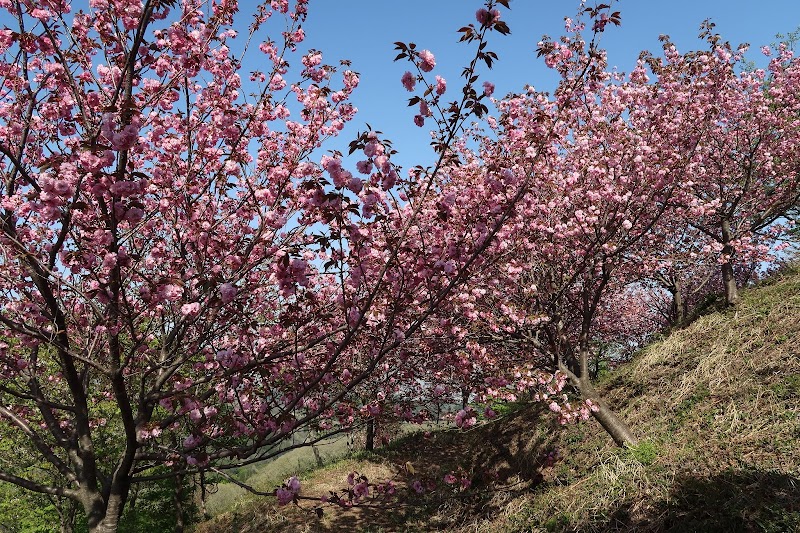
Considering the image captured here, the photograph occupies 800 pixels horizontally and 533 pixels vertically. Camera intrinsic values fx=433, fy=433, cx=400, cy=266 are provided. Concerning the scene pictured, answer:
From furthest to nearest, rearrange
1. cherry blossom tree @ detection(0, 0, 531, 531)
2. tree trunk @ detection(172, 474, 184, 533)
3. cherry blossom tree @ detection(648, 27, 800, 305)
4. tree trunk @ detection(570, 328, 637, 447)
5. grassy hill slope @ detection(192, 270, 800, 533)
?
1. tree trunk @ detection(172, 474, 184, 533)
2. cherry blossom tree @ detection(648, 27, 800, 305)
3. tree trunk @ detection(570, 328, 637, 447)
4. grassy hill slope @ detection(192, 270, 800, 533)
5. cherry blossom tree @ detection(0, 0, 531, 531)

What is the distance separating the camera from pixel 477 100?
394 centimetres

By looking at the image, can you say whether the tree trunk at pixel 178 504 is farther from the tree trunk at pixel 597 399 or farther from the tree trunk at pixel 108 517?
the tree trunk at pixel 597 399

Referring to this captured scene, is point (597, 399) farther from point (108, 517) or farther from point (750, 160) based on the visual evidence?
point (750, 160)

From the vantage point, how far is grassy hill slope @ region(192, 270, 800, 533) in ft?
20.0

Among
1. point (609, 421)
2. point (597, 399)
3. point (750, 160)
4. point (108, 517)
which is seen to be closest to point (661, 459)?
point (609, 421)

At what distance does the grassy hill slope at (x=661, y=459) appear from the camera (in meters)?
6.09

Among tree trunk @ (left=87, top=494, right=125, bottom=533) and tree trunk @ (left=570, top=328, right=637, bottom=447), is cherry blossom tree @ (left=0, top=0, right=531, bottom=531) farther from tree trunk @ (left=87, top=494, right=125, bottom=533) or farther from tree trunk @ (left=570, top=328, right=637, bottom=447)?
tree trunk @ (left=570, top=328, right=637, bottom=447)

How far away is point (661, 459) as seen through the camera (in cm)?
745

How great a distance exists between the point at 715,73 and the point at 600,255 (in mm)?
6505

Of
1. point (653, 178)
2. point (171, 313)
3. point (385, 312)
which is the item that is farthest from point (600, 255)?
point (171, 313)

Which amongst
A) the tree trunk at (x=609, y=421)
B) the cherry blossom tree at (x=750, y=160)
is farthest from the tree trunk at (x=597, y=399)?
the cherry blossom tree at (x=750, y=160)

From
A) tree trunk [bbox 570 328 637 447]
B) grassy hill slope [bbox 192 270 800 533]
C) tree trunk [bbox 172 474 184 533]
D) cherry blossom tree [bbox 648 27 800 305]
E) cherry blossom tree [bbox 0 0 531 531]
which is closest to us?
cherry blossom tree [bbox 0 0 531 531]

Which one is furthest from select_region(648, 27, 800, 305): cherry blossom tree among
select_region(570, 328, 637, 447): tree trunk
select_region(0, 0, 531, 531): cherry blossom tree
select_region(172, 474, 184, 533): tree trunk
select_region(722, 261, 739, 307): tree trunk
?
select_region(172, 474, 184, 533): tree trunk

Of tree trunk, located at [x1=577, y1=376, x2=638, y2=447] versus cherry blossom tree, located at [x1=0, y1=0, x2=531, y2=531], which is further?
tree trunk, located at [x1=577, y1=376, x2=638, y2=447]
